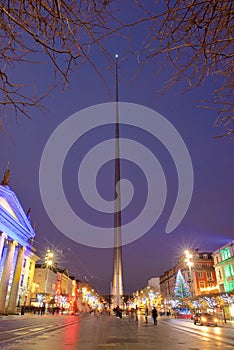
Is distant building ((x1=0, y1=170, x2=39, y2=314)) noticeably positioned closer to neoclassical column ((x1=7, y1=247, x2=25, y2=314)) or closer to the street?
neoclassical column ((x1=7, y1=247, x2=25, y2=314))

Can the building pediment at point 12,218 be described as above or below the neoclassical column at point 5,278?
above

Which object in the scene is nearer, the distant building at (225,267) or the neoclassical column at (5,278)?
the neoclassical column at (5,278)

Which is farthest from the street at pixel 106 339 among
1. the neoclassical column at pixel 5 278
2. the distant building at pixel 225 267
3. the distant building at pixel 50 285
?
the distant building at pixel 225 267

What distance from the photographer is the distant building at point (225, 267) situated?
53344 millimetres

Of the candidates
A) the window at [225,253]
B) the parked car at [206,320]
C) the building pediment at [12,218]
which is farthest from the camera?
the window at [225,253]

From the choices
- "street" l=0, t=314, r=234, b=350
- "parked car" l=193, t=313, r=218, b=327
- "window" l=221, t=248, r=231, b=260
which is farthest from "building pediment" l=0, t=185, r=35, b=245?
"window" l=221, t=248, r=231, b=260

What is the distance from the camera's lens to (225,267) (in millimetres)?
56656

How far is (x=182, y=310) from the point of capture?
60.9 metres

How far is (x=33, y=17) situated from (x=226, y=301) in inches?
1772

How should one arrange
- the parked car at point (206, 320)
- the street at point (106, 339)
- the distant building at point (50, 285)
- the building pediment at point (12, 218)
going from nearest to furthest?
the street at point (106, 339)
the parked car at point (206, 320)
the building pediment at point (12, 218)
the distant building at point (50, 285)

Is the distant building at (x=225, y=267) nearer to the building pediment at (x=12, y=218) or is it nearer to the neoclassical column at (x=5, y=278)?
the building pediment at (x=12, y=218)

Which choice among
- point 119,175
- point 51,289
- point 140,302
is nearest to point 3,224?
point 51,289

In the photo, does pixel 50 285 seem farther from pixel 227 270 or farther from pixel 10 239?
pixel 227 270

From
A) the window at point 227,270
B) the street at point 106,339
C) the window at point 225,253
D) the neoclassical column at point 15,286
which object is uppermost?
the window at point 225,253
